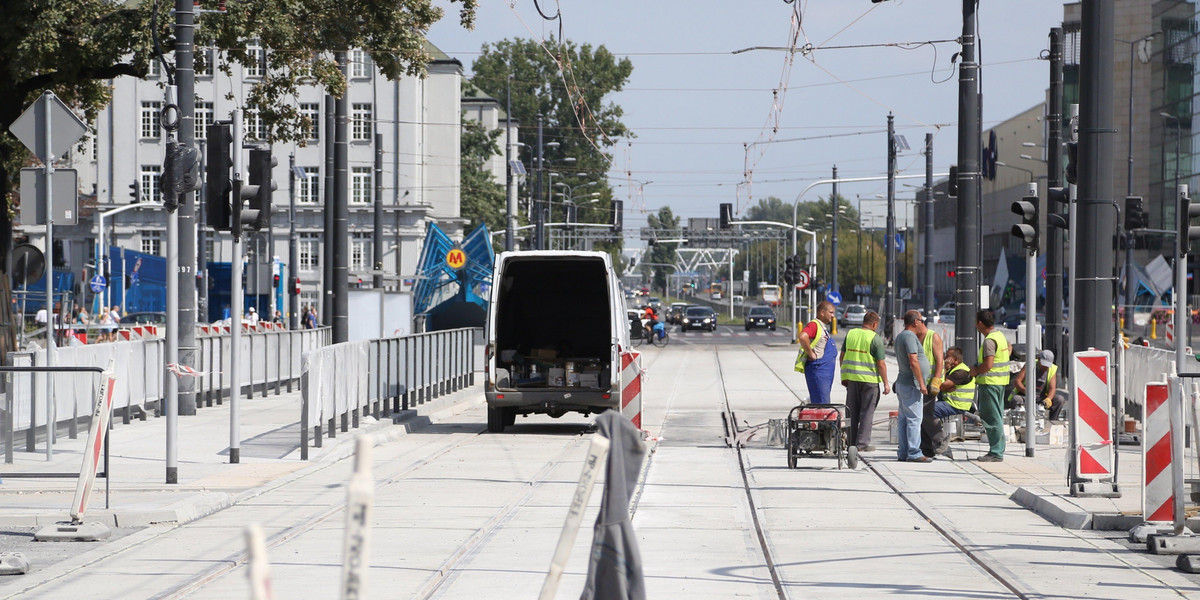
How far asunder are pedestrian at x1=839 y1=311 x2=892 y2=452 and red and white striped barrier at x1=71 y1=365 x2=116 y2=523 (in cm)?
800


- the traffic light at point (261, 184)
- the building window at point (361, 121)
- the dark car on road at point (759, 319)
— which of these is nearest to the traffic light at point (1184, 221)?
the traffic light at point (261, 184)

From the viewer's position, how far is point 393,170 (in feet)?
252

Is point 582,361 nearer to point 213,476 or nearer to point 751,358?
point 213,476

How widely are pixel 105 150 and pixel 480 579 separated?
73.2 meters

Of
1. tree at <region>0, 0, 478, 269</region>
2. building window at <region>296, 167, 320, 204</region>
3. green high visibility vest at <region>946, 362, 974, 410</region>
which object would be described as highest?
building window at <region>296, 167, 320, 204</region>

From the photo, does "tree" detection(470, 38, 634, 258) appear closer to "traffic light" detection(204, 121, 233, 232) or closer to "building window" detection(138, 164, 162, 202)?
"building window" detection(138, 164, 162, 202)

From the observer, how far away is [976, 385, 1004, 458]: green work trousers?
1662cm

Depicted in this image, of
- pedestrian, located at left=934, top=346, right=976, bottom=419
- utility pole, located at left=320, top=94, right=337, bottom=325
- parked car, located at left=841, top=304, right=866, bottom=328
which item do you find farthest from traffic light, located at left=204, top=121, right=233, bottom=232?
parked car, located at left=841, top=304, right=866, bottom=328

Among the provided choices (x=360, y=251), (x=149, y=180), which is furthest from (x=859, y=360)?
(x=149, y=180)

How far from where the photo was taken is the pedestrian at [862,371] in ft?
53.8

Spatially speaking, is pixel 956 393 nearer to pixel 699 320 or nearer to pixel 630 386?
pixel 630 386

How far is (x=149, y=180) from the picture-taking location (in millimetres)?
77750

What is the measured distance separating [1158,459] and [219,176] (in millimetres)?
9467

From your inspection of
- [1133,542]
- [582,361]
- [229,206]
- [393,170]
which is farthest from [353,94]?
[1133,542]
